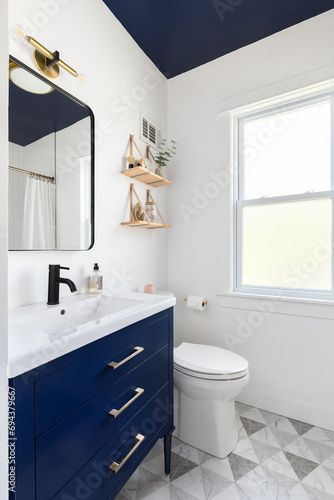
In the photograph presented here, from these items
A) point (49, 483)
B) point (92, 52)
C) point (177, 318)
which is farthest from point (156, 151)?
point (49, 483)

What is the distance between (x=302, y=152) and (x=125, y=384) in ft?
6.07

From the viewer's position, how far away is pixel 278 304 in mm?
1829

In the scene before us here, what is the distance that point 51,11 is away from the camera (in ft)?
4.21

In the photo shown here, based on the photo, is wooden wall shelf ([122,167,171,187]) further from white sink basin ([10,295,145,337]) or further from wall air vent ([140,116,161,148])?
white sink basin ([10,295,145,337])

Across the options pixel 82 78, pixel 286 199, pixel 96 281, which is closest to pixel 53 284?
pixel 96 281

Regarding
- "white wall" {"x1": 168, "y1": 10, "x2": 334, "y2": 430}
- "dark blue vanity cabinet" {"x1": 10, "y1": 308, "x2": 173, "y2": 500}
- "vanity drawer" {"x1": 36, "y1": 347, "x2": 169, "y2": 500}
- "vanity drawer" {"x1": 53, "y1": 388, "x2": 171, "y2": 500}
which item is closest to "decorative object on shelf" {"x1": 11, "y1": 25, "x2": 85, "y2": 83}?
"white wall" {"x1": 168, "y1": 10, "x2": 334, "y2": 430}

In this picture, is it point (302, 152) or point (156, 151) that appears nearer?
point (302, 152)

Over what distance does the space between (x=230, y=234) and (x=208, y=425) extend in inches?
49.9

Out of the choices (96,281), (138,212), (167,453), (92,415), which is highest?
(138,212)

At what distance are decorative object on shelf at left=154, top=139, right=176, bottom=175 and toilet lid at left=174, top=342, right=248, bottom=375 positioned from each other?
1.35 meters

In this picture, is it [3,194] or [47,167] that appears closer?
[3,194]

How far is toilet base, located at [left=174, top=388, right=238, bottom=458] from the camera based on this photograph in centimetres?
146

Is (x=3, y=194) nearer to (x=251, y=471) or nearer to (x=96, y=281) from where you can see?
Answer: (x=96, y=281)

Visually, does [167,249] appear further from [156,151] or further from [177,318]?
[156,151]
